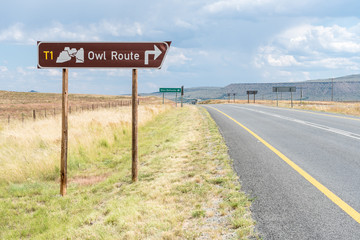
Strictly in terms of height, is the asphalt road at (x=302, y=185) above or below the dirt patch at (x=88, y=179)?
above

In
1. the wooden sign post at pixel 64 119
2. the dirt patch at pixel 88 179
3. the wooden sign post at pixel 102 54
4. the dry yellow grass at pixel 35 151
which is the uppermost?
the wooden sign post at pixel 102 54

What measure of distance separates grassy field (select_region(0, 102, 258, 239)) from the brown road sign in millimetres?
2436

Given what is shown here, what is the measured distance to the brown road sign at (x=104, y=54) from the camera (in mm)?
6121

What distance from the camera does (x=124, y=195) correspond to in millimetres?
5641

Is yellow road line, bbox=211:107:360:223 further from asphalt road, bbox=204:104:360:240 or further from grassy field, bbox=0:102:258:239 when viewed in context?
grassy field, bbox=0:102:258:239

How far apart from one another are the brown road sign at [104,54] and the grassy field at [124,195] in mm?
2436

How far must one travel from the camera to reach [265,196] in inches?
184

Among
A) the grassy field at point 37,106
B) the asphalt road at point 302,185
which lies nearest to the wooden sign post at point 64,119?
the asphalt road at point 302,185

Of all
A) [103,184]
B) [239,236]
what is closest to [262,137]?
[103,184]

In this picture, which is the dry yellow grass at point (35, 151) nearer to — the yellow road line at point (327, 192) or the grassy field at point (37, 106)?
the yellow road line at point (327, 192)

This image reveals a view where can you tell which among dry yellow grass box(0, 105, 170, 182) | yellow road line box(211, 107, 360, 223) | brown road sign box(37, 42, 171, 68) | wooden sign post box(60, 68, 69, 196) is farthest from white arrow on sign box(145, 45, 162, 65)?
dry yellow grass box(0, 105, 170, 182)

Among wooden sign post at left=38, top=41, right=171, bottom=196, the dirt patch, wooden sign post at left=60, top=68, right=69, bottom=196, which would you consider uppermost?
wooden sign post at left=38, top=41, right=171, bottom=196

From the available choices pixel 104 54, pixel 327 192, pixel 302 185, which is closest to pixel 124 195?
pixel 104 54

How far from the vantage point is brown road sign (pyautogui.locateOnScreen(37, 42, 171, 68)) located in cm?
612
